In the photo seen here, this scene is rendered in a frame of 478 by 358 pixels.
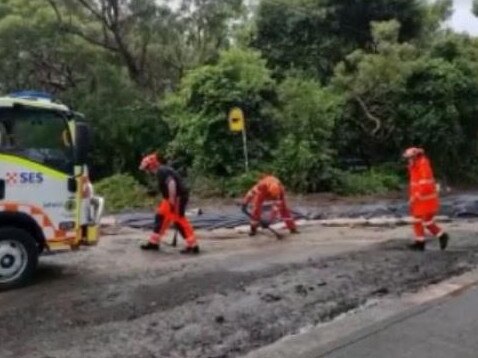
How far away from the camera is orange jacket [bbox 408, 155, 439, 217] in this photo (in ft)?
Result: 42.7

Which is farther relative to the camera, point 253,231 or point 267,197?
point 267,197

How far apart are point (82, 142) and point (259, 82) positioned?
13.0 m

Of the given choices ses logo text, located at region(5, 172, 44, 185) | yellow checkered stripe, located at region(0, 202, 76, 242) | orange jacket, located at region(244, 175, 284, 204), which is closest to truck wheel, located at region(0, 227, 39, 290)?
yellow checkered stripe, located at region(0, 202, 76, 242)

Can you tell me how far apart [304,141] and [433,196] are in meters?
9.74

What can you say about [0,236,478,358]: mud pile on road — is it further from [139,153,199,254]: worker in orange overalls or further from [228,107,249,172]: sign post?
[228,107,249,172]: sign post

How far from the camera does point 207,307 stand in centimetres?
859

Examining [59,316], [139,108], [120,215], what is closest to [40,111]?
[59,316]

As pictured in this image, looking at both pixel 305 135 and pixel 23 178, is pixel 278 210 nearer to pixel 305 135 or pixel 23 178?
pixel 305 135

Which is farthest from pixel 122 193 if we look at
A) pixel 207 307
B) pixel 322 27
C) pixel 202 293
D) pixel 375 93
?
pixel 207 307

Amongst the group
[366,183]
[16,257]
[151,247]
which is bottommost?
[151,247]

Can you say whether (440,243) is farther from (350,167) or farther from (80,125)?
(350,167)

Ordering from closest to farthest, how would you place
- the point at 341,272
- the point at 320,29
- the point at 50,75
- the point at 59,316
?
the point at 59,316 → the point at 341,272 → the point at 50,75 → the point at 320,29

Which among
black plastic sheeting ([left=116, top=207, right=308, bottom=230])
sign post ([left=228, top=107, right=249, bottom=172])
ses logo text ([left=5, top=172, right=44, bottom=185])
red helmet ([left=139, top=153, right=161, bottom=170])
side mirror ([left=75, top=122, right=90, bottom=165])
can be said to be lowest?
black plastic sheeting ([left=116, top=207, right=308, bottom=230])

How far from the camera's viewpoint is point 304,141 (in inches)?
893
